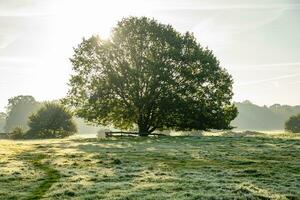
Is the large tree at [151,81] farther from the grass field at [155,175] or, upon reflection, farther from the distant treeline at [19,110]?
the distant treeline at [19,110]

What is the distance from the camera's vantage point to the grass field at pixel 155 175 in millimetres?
19844

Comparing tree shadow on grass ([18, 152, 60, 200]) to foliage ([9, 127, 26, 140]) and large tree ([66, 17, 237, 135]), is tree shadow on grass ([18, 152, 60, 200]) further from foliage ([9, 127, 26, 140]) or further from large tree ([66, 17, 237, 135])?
foliage ([9, 127, 26, 140])

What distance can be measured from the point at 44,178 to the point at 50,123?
7621 cm

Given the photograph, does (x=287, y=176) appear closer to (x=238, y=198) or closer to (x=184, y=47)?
(x=238, y=198)

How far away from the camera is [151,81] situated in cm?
6184

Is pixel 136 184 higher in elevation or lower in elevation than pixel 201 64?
lower

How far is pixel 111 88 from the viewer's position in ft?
209

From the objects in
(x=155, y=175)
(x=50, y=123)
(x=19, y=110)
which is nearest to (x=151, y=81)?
(x=155, y=175)

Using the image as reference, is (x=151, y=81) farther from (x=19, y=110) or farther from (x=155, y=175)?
(x=19, y=110)

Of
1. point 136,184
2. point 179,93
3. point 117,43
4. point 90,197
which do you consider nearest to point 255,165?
point 136,184

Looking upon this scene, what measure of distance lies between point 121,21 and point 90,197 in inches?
1917

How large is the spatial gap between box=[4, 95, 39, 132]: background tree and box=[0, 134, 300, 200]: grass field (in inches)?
5311

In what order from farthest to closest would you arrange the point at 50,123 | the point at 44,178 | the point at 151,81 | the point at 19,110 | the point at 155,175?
the point at 19,110
the point at 50,123
the point at 151,81
the point at 155,175
the point at 44,178

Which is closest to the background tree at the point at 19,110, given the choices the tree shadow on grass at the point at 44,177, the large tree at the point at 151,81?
the large tree at the point at 151,81
